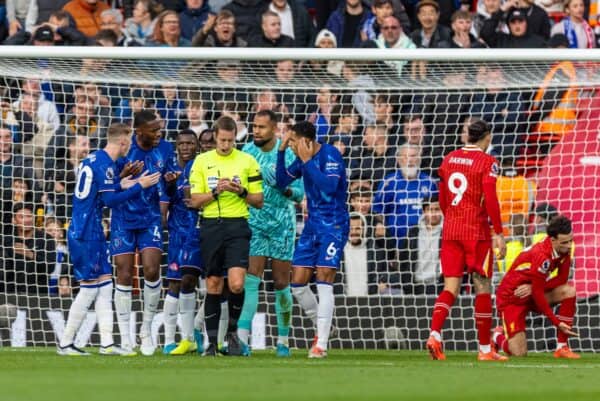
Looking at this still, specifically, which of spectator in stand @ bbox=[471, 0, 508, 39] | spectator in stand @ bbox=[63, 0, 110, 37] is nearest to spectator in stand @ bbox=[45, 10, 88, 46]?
spectator in stand @ bbox=[63, 0, 110, 37]

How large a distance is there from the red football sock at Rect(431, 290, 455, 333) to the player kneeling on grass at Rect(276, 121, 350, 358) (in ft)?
3.22

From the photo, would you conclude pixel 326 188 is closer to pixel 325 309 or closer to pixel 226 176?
pixel 226 176

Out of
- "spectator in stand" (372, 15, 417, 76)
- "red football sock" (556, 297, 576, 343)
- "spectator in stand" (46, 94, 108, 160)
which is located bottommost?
"red football sock" (556, 297, 576, 343)

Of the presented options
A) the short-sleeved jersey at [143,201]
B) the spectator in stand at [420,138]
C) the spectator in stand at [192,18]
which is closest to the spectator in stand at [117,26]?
the spectator in stand at [192,18]

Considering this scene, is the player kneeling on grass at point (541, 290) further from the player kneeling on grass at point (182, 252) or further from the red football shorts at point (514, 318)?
the player kneeling on grass at point (182, 252)

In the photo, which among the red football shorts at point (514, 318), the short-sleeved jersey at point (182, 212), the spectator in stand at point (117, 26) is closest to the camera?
the short-sleeved jersey at point (182, 212)

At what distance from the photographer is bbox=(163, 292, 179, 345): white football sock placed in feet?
44.7

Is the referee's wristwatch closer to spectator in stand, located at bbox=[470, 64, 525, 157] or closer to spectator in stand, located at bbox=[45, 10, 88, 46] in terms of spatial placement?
spectator in stand, located at bbox=[470, 64, 525, 157]

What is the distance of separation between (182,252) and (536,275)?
11.2ft

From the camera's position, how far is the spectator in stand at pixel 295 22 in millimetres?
18641

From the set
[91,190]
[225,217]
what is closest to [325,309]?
[225,217]

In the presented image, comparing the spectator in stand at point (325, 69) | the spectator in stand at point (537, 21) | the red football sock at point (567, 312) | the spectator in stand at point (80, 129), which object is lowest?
the red football sock at point (567, 312)

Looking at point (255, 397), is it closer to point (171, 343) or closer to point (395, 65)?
point (171, 343)

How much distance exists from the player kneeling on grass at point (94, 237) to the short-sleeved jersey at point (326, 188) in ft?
5.04
